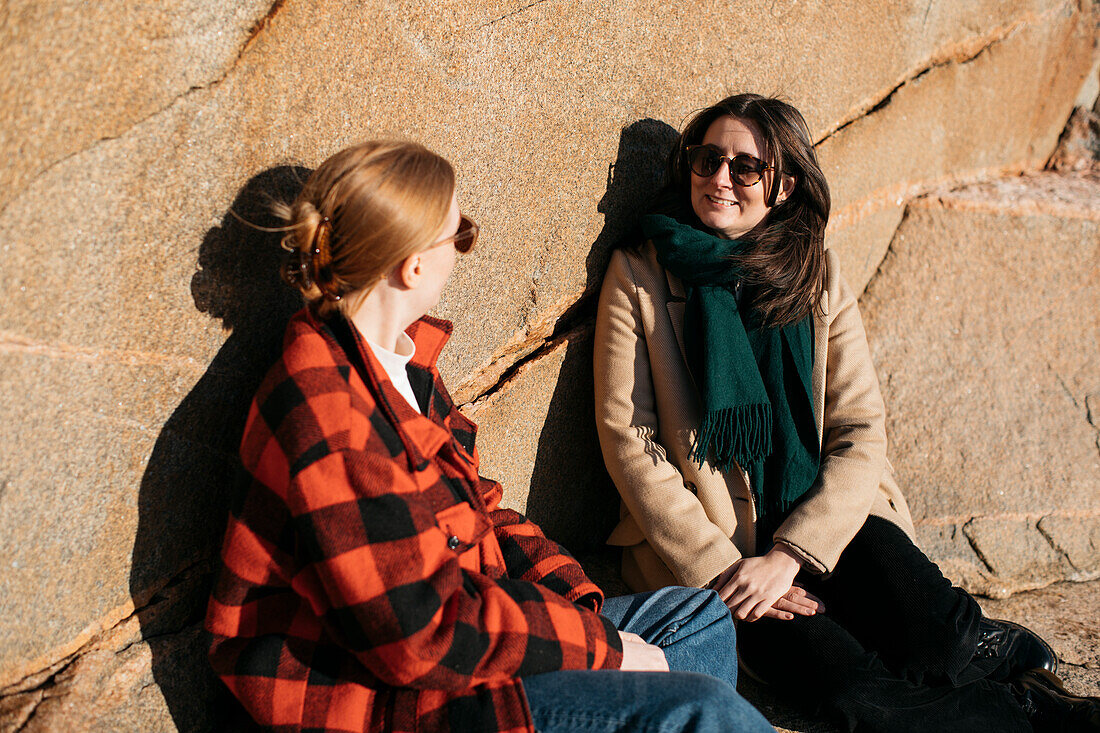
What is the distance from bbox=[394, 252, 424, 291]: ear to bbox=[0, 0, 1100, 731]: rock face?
35 centimetres

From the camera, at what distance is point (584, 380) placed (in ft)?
8.52

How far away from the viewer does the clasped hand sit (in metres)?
2.18

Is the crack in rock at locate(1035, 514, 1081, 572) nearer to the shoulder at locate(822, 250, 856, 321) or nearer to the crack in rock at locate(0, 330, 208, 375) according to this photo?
the shoulder at locate(822, 250, 856, 321)

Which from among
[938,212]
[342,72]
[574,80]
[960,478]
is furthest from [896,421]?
[342,72]

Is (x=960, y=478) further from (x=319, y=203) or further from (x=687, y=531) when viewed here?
(x=319, y=203)

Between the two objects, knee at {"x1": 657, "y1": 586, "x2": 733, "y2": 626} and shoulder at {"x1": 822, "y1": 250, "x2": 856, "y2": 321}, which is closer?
knee at {"x1": 657, "y1": 586, "x2": 733, "y2": 626}

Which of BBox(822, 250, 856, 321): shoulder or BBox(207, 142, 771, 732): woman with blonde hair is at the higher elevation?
BBox(822, 250, 856, 321): shoulder

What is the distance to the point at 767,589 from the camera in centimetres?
219

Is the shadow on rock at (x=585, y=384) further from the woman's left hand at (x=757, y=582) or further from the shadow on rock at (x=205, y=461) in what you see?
the shadow on rock at (x=205, y=461)

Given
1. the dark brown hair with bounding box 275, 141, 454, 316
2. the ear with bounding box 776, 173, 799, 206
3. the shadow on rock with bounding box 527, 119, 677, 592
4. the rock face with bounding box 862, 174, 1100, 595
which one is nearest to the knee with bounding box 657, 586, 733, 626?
the shadow on rock with bounding box 527, 119, 677, 592

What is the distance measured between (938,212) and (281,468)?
3.07 meters

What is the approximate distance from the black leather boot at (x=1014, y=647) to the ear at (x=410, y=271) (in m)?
1.81

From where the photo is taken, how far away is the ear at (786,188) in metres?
2.43

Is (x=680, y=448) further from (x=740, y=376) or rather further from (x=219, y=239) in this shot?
(x=219, y=239)
